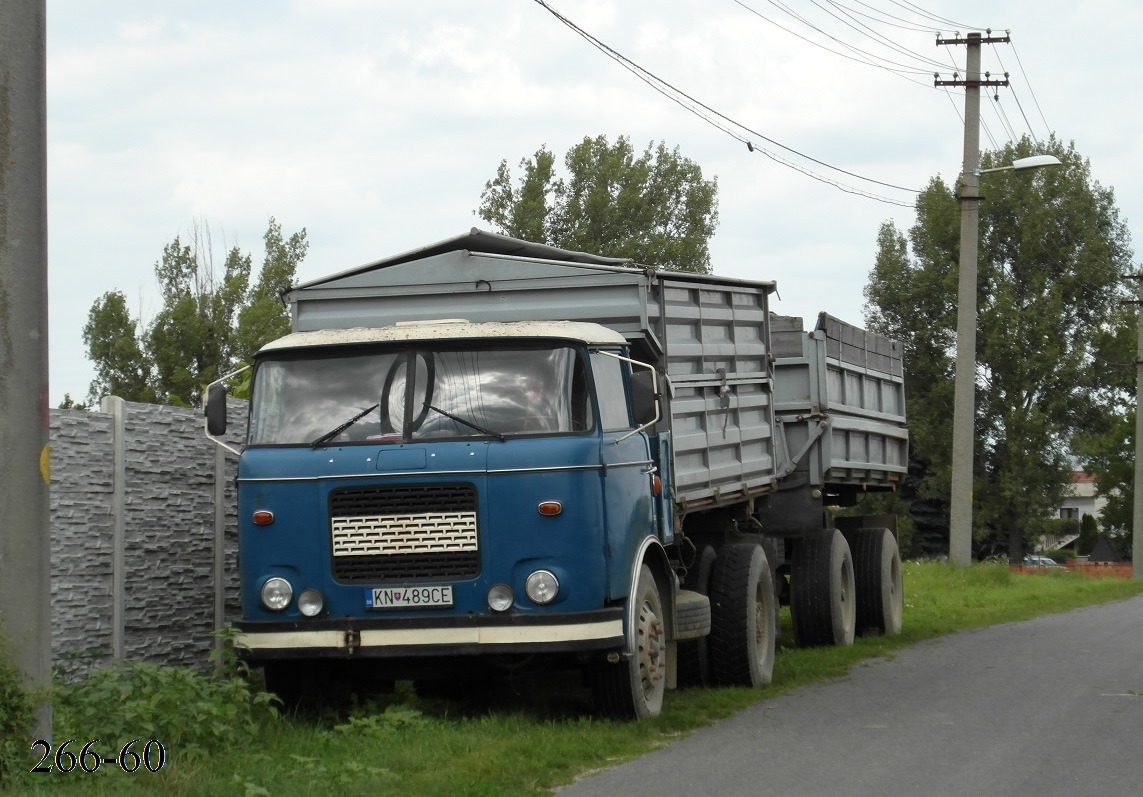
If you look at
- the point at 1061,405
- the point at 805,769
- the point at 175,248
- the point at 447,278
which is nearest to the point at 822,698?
the point at 805,769

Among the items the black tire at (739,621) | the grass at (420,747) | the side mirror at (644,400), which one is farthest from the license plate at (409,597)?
the black tire at (739,621)

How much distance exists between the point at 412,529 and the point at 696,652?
3776 millimetres

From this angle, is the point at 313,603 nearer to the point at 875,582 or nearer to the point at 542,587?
the point at 542,587

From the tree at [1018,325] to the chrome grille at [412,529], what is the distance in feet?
146

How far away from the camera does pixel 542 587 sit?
8.95 meters

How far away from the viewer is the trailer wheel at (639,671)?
9434 millimetres

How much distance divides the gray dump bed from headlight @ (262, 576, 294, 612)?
2555 mm

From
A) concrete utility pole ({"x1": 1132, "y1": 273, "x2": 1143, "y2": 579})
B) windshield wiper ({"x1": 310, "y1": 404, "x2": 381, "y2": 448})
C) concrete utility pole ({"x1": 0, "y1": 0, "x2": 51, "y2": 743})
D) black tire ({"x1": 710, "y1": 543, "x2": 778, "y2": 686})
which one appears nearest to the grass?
black tire ({"x1": 710, "y1": 543, "x2": 778, "y2": 686})

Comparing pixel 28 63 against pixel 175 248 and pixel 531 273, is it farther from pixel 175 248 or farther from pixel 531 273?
pixel 175 248

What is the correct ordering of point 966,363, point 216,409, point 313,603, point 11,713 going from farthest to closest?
point 966,363
point 216,409
point 313,603
point 11,713

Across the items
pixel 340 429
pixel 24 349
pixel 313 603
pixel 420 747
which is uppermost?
pixel 24 349

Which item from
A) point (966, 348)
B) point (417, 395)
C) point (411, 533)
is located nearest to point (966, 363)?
point (966, 348)

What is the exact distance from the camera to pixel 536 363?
937cm

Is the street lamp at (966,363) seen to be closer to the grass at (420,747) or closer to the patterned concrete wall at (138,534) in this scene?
the grass at (420,747)
